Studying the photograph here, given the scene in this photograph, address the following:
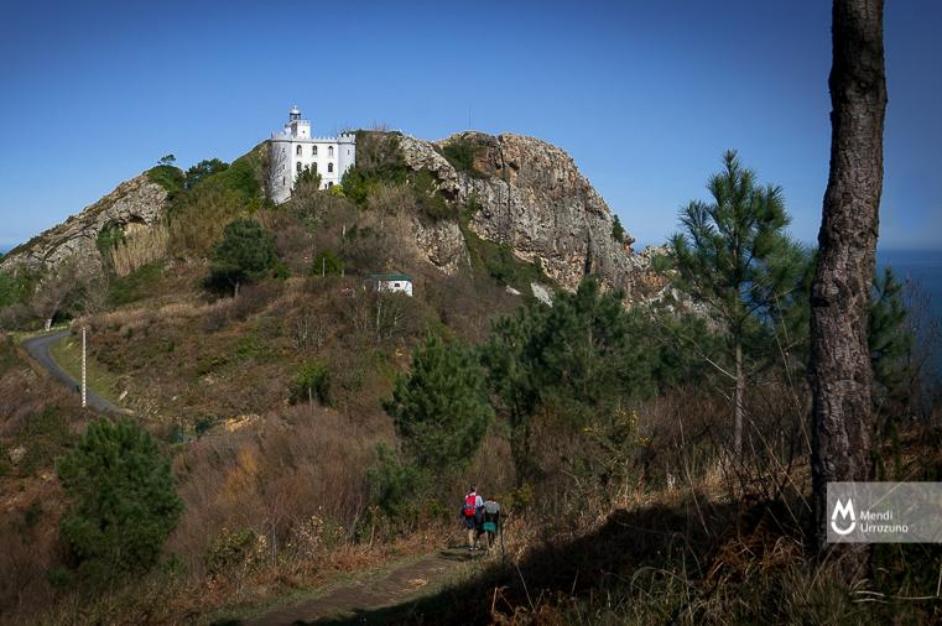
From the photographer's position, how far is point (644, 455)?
912 cm

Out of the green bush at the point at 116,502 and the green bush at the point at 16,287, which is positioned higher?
the green bush at the point at 16,287

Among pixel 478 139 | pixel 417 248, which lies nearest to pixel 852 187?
pixel 417 248


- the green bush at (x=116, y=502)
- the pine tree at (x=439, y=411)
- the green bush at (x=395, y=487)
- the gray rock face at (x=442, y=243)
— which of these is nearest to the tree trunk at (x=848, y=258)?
the green bush at (x=395, y=487)

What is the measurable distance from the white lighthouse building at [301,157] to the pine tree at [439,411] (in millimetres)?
39355

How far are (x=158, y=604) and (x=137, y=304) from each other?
4101cm

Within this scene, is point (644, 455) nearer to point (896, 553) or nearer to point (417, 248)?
point (896, 553)

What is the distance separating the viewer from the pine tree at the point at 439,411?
1605 cm

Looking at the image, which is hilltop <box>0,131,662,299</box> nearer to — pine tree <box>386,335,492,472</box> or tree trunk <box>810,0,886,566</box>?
pine tree <box>386,335,492,472</box>

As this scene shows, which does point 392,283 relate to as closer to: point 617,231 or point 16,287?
point 16,287

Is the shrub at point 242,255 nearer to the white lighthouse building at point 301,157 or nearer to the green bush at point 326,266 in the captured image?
the green bush at point 326,266

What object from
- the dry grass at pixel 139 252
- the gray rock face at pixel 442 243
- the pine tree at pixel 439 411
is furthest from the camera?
the gray rock face at pixel 442 243

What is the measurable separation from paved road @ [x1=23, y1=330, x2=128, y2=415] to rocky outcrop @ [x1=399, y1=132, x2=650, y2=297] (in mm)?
27408

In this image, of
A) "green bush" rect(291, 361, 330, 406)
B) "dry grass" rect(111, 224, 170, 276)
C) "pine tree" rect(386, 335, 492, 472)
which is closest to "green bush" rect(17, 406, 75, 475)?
"green bush" rect(291, 361, 330, 406)

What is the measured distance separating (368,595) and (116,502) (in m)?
9.49
